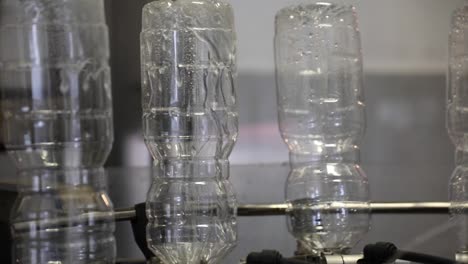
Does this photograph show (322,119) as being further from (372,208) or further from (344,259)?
(344,259)

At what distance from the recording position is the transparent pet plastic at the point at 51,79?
93 centimetres

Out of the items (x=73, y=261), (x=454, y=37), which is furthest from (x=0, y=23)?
(x=454, y=37)

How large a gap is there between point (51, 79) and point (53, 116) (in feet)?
0.16

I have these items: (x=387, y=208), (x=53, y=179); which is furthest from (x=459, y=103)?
(x=53, y=179)

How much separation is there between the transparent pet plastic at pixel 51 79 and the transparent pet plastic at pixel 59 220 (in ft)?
0.08

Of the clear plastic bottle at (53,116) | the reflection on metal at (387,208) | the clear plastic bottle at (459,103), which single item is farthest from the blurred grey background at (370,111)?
the clear plastic bottle at (53,116)

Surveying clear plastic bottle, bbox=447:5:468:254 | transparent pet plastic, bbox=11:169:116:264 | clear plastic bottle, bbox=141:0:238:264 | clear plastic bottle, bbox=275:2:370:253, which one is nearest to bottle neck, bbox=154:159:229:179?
clear plastic bottle, bbox=141:0:238:264

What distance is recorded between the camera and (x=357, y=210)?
1267mm

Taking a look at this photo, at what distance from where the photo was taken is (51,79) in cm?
93

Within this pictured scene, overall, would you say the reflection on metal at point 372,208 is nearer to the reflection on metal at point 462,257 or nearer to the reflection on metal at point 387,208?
the reflection on metal at point 387,208

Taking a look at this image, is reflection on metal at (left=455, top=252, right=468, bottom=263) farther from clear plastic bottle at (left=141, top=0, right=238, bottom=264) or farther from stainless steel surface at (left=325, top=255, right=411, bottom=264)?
clear plastic bottle at (left=141, top=0, right=238, bottom=264)

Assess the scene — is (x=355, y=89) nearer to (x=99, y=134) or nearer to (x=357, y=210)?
(x=357, y=210)

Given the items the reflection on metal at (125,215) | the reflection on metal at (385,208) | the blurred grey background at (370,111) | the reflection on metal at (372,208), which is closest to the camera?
the reflection on metal at (125,215)

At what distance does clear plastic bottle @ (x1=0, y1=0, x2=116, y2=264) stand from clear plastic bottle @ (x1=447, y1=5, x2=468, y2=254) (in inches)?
28.4
